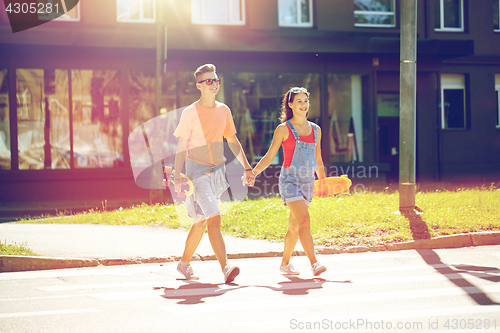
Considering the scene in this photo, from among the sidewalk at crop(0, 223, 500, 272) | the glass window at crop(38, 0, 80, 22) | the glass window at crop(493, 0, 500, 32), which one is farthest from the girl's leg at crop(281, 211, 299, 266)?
the glass window at crop(493, 0, 500, 32)

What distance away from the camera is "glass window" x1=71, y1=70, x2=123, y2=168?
17047 mm

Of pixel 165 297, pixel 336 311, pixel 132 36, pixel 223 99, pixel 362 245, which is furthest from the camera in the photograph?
pixel 223 99

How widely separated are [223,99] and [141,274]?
12079mm

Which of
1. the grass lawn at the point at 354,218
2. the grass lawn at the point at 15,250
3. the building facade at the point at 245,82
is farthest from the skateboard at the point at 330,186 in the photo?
the building facade at the point at 245,82

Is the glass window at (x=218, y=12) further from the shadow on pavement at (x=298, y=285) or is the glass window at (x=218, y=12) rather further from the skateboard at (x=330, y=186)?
the shadow on pavement at (x=298, y=285)

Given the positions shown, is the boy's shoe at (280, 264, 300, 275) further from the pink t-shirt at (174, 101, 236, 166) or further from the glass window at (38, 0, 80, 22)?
the glass window at (38, 0, 80, 22)

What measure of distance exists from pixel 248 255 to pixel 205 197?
2237 millimetres

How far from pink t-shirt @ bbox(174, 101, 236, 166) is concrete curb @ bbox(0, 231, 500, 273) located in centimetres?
218

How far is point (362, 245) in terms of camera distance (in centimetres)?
827

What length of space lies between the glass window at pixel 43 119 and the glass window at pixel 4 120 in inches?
12.2

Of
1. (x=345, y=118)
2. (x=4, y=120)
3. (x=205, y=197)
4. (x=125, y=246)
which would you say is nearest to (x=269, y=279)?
(x=205, y=197)

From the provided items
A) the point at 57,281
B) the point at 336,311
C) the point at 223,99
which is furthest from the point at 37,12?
the point at 336,311

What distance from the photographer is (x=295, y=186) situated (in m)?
6.14

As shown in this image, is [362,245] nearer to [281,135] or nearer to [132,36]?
[281,135]
